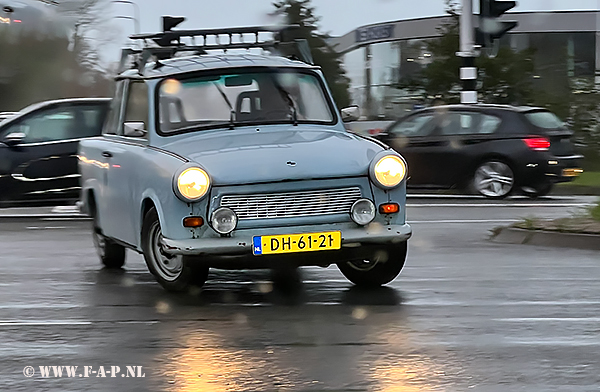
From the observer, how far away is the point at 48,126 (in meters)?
15.8

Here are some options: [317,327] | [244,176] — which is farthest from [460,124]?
[317,327]

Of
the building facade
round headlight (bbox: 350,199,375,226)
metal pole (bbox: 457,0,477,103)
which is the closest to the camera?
round headlight (bbox: 350,199,375,226)

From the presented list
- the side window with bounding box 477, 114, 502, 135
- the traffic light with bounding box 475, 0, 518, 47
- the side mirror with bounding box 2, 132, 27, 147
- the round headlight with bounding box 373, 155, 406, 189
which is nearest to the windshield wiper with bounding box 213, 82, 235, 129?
the round headlight with bounding box 373, 155, 406, 189

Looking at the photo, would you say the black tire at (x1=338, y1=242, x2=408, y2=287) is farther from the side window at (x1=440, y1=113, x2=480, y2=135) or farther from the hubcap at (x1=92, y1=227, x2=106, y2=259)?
the side window at (x1=440, y1=113, x2=480, y2=135)

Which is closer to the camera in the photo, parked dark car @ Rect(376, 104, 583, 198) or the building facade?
parked dark car @ Rect(376, 104, 583, 198)

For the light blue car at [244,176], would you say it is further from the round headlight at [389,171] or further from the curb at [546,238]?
the curb at [546,238]

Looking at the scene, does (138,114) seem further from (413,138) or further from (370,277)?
(413,138)

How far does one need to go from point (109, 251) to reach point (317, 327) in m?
3.74

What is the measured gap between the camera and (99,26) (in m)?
35.4

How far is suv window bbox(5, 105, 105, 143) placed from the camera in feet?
51.5

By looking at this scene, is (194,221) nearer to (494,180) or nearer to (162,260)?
(162,260)

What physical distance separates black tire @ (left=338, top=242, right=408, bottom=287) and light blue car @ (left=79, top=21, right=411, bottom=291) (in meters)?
0.01

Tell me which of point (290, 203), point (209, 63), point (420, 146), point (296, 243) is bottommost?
point (420, 146)

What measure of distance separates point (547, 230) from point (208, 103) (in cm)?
448
